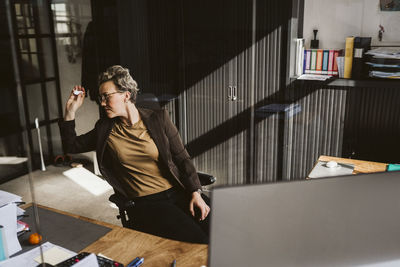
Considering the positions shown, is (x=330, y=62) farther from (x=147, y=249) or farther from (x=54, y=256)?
(x=54, y=256)

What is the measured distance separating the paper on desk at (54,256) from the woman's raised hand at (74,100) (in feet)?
5.18

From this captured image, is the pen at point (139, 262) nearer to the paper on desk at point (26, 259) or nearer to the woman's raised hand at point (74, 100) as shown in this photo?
the paper on desk at point (26, 259)

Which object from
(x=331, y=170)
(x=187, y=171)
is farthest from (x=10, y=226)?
(x=331, y=170)

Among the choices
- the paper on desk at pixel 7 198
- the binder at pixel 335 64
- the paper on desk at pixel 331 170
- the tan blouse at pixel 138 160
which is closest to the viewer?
the paper on desk at pixel 7 198

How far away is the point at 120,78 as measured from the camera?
118 inches

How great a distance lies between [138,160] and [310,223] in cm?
162

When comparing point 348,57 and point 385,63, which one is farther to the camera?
point 348,57

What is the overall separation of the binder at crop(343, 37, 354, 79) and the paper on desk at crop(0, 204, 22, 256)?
8.64 feet

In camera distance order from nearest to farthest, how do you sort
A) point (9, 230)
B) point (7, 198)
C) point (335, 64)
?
point (9, 230) → point (7, 198) → point (335, 64)

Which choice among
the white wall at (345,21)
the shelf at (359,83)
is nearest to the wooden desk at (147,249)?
the shelf at (359,83)

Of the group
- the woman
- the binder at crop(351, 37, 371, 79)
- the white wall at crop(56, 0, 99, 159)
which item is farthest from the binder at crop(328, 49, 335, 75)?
the white wall at crop(56, 0, 99, 159)

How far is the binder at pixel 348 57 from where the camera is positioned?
306 cm

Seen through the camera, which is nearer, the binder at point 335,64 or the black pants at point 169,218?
the black pants at point 169,218

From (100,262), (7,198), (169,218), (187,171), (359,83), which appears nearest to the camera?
(100,262)
